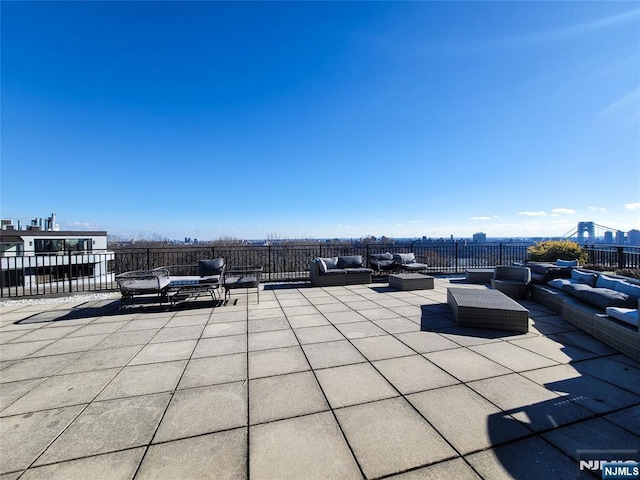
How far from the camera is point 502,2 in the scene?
18.8 feet

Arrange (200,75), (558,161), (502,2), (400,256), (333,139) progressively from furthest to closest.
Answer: (333,139) → (558,161) → (200,75) → (400,256) → (502,2)

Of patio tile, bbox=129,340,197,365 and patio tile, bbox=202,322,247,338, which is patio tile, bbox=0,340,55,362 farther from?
patio tile, bbox=202,322,247,338

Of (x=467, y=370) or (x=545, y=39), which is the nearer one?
(x=467, y=370)

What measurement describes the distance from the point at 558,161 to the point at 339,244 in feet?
32.4

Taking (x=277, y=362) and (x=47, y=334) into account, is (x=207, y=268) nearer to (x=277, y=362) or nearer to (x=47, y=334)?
(x=47, y=334)

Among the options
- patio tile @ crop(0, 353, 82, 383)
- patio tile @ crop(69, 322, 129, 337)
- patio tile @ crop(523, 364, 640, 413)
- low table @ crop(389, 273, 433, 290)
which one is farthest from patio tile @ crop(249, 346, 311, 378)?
low table @ crop(389, 273, 433, 290)

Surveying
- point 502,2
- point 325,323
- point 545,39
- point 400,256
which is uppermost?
point 502,2

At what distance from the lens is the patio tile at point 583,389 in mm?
1933

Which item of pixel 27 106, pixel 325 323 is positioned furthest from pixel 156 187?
pixel 325 323

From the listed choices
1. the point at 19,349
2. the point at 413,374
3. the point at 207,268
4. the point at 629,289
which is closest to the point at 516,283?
the point at 629,289

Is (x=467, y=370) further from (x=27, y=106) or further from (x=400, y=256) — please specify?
(x=27, y=106)

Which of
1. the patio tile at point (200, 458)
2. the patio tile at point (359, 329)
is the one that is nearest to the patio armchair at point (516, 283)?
the patio tile at point (359, 329)

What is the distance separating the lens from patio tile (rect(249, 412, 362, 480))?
135cm

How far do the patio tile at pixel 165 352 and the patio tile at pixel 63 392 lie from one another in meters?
0.29
